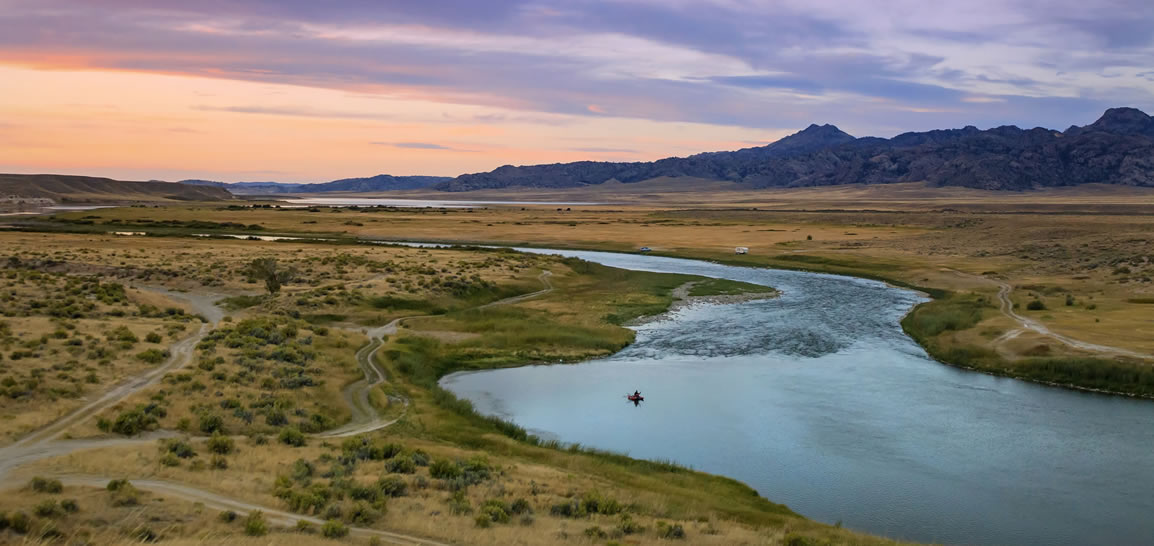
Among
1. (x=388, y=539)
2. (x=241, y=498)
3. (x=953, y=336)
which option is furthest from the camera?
(x=953, y=336)

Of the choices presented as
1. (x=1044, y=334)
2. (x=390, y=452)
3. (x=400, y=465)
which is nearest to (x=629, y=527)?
(x=400, y=465)

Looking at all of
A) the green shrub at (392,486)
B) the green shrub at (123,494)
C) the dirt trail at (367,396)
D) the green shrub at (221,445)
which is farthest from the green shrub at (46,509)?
the dirt trail at (367,396)

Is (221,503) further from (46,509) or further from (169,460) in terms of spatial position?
(46,509)

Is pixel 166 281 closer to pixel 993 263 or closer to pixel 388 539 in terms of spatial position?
pixel 388 539

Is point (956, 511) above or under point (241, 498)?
under

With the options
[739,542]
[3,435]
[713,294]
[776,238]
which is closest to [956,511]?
[739,542]
